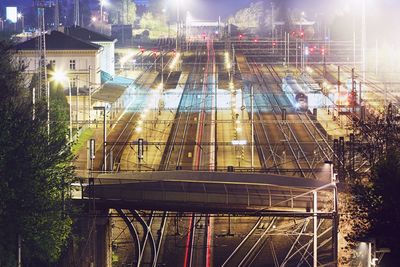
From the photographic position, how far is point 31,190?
1136cm

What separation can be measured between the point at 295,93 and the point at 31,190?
17.8 metres

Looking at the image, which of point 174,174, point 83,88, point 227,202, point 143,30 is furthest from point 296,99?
point 143,30

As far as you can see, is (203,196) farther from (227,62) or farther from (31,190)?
(227,62)

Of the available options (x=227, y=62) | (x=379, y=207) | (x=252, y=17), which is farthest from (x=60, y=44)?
(x=252, y=17)

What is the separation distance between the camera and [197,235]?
51.9 feet

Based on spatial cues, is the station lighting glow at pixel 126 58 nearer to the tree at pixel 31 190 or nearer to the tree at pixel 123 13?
the tree at pixel 123 13

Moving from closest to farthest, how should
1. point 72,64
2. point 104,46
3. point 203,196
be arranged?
point 203,196 < point 72,64 < point 104,46

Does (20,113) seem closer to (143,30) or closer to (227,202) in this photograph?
(227,202)

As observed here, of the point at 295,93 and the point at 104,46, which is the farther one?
the point at 104,46

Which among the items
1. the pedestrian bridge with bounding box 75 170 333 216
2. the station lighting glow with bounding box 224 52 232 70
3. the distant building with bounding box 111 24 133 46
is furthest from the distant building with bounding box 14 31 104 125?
the distant building with bounding box 111 24 133 46

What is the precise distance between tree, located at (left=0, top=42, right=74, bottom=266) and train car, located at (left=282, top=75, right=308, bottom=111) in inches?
599

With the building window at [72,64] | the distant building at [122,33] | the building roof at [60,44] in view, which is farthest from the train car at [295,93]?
the distant building at [122,33]

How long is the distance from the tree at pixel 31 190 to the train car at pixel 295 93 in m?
15.2

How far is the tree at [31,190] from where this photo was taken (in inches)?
433
